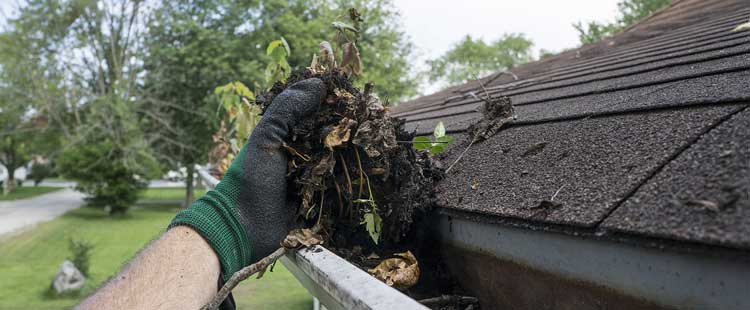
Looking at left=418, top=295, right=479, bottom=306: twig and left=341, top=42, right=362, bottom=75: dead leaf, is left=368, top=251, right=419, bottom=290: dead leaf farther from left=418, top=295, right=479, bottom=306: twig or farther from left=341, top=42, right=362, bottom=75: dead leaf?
left=341, top=42, right=362, bottom=75: dead leaf

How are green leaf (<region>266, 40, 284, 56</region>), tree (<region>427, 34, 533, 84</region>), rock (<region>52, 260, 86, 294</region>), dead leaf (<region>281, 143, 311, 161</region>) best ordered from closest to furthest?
1. dead leaf (<region>281, 143, 311, 161</region>)
2. green leaf (<region>266, 40, 284, 56</region>)
3. rock (<region>52, 260, 86, 294</region>)
4. tree (<region>427, 34, 533, 84</region>)

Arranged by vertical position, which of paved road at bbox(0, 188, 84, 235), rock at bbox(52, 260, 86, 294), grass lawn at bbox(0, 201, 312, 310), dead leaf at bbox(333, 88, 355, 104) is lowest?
paved road at bbox(0, 188, 84, 235)

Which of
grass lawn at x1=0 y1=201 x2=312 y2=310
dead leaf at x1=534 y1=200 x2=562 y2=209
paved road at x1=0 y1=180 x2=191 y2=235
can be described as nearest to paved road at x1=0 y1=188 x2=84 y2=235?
paved road at x1=0 y1=180 x2=191 y2=235

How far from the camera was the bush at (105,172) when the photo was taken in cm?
1606

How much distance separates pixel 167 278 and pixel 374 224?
0.52m

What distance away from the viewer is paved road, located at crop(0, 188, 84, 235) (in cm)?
1480

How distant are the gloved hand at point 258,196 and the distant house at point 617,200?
45 centimetres

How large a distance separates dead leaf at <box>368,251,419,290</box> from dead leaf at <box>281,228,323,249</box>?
0.54 ft

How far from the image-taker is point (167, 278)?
1162 mm

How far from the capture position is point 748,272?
1.91 ft

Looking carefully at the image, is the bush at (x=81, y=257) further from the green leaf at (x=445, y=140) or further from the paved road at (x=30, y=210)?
the green leaf at (x=445, y=140)

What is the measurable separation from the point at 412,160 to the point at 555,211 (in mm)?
552

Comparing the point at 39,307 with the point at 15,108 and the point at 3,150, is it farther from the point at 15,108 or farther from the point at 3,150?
the point at 3,150

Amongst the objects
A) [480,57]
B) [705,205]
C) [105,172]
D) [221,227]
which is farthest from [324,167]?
[480,57]
